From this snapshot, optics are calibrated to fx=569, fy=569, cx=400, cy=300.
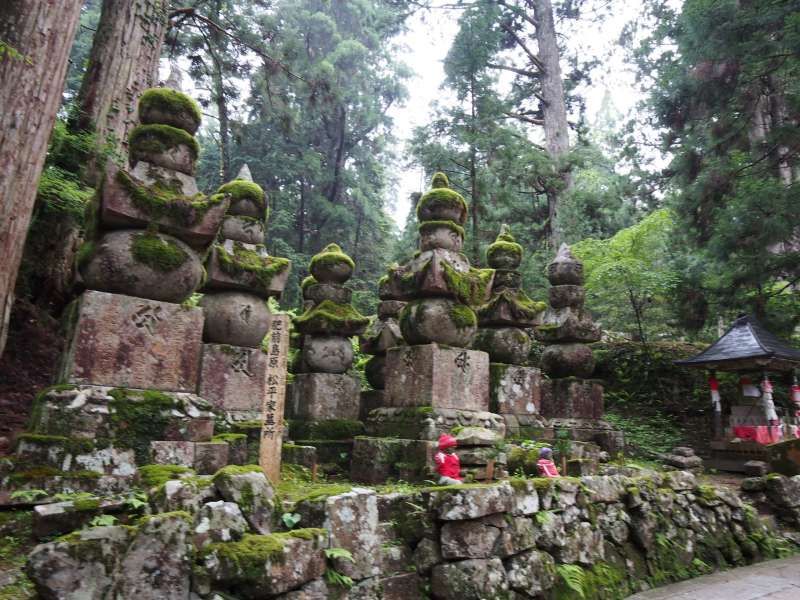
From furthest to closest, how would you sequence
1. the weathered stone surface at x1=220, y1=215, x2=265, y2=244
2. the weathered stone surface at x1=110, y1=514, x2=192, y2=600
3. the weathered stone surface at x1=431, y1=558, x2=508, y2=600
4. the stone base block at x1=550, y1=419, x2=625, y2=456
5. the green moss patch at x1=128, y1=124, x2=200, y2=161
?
the stone base block at x1=550, y1=419, x2=625, y2=456, the weathered stone surface at x1=220, y1=215, x2=265, y2=244, the green moss patch at x1=128, y1=124, x2=200, y2=161, the weathered stone surface at x1=431, y1=558, x2=508, y2=600, the weathered stone surface at x1=110, y1=514, x2=192, y2=600

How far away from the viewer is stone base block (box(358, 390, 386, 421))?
7.60 metres

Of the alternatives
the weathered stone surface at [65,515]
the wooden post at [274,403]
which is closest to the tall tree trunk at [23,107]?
the wooden post at [274,403]

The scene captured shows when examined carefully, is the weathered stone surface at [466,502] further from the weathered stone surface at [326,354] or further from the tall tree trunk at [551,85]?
the tall tree trunk at [551,85]

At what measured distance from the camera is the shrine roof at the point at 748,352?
9617 millimetres

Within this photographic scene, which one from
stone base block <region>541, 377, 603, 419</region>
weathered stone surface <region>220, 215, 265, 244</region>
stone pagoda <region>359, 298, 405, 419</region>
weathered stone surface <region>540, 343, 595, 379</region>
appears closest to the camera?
weathered stone surface <region>220, 215, 265, 244</region>

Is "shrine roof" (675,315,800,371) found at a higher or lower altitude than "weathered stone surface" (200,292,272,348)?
higher

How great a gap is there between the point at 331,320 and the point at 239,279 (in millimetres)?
1558

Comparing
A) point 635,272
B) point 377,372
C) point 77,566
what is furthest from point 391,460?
point 635,272

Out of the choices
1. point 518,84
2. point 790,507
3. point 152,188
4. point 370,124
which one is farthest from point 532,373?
point 370,124

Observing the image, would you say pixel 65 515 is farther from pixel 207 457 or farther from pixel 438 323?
pixel 438 323

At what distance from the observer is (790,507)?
22.4ft

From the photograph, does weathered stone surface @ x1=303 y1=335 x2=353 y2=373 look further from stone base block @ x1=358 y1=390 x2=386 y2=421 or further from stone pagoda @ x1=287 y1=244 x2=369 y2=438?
stone base block @ x1=358 y1=390 x2=386 y2=421

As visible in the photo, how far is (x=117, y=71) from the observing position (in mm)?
7949

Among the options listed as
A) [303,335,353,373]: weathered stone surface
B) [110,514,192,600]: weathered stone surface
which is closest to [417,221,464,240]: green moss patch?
[303,335,353,373]: weathered stone surface
